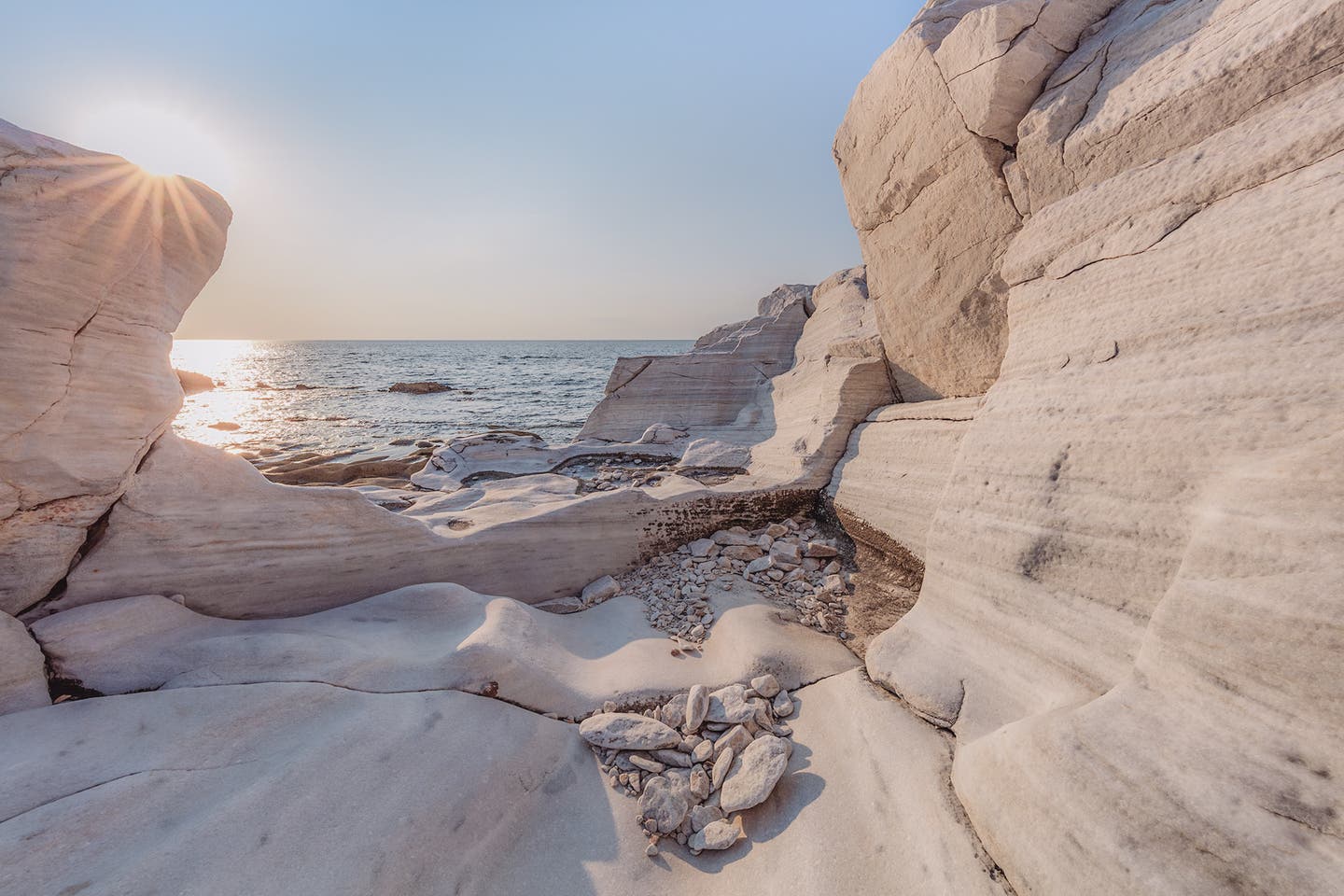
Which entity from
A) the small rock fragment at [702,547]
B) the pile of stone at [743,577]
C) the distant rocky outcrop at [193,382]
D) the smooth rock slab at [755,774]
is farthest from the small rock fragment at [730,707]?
the distant rocky outcrop at [193,382]

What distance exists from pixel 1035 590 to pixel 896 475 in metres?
1.96

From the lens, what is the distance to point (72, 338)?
8.93 ft

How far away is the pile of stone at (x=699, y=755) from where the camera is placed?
211 cm

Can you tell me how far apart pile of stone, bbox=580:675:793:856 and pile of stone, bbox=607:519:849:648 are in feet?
2.39

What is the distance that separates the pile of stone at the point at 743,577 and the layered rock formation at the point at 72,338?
3.16m

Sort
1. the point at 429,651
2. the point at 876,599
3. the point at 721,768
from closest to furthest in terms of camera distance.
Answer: the point at 721,768
the point at 429,651
the point at 876,599

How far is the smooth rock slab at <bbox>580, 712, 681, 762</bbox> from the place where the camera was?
2.46 meters

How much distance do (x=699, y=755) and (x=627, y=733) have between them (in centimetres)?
37

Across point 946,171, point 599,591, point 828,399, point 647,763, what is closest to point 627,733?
point 647,763

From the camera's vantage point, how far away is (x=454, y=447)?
720cm

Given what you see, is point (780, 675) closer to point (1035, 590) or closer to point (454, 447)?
point (1035, 590)

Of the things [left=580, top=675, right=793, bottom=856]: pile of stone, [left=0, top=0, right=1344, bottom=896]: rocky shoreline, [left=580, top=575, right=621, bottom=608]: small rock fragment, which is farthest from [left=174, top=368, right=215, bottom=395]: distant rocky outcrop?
[left=580, top=675, right=793, bottom=856]: pile of stone

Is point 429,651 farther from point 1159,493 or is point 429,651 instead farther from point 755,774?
point 1159,493

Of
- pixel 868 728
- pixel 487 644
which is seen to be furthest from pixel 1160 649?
pixel 487 644
